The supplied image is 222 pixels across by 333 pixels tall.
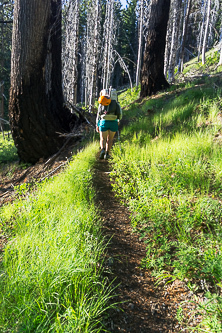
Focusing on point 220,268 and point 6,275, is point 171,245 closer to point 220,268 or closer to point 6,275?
point 220,268

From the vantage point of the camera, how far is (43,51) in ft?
18.1

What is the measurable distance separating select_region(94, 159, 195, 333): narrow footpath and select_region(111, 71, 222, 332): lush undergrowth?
0.36 feet

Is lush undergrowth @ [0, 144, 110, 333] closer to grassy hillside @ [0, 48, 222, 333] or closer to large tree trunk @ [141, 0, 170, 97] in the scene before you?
grassy hillside @ [0, 48, 222, 333]

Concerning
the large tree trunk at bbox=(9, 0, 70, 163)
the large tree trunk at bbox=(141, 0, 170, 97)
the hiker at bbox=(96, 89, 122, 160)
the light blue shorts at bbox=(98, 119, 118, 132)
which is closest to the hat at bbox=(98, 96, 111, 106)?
the hiker at bbox=(96, 89, 122, 160)

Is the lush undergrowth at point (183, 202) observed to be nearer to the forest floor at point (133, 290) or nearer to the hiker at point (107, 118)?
the forest floor at point (133, 290)

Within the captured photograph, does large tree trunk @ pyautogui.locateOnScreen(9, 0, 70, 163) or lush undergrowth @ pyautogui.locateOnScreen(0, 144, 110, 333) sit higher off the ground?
large tree trunk @ pyautogui.locateOnScreen(9, 0, 70, 163)

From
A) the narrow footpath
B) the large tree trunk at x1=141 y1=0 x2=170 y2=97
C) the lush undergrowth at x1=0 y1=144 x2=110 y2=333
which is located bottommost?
the narrow footpath

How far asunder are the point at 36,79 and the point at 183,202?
4.78 metres

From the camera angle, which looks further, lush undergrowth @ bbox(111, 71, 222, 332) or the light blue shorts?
the light blue shorts

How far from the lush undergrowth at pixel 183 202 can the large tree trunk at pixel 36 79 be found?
2.24 meters

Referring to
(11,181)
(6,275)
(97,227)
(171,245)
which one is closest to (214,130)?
(171,245)

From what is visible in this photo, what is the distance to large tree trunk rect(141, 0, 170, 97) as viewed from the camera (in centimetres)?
815

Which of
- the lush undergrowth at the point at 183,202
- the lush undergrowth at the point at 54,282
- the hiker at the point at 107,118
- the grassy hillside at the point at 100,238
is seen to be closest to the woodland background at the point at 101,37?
the hiker at the point at 107,118

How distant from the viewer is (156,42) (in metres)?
8.30
